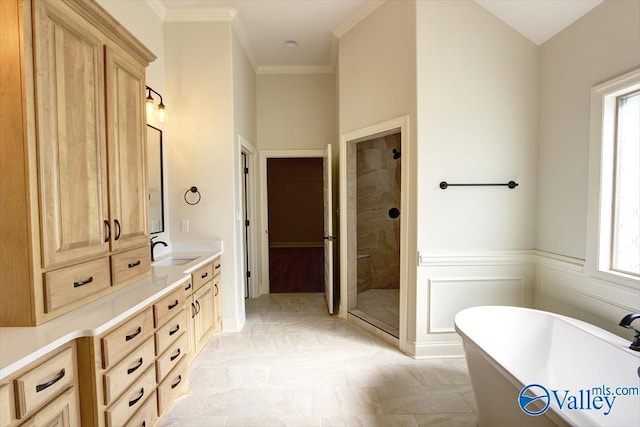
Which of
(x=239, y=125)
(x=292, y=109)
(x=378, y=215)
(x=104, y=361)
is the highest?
(x=292, y=109)

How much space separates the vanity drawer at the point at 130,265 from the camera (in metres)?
1.72

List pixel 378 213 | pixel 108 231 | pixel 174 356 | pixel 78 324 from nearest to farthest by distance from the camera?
pixel 78 324 < pixel 108 231 < pixel 174 356 < pixel 378 213

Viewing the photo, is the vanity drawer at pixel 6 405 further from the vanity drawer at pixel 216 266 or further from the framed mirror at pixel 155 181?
the vanity drawer at pixel 216 266

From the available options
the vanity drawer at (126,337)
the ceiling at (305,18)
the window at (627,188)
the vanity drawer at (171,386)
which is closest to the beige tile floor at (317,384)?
the vanity drawer at (171,386)

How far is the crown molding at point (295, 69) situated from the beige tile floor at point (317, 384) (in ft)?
11.6

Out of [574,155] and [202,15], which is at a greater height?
[202,15]

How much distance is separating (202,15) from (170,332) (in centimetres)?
300

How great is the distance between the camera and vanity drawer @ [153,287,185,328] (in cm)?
177

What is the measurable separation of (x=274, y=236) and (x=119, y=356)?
8.13 meters

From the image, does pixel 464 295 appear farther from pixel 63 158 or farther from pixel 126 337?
pixel 63 158

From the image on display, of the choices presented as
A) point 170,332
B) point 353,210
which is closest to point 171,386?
point 170,332

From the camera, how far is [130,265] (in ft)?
6.11

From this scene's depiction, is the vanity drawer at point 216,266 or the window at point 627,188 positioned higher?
the window at point 627,188

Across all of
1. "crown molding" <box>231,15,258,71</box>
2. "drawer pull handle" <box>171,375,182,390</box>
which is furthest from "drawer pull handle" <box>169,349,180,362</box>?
"crown molding" <box>231,15,258,71</box>
